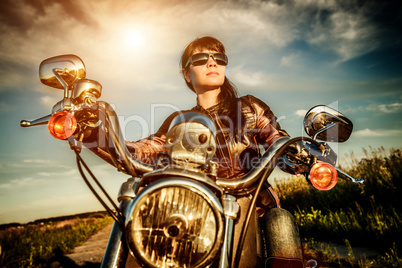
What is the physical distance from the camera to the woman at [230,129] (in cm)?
189

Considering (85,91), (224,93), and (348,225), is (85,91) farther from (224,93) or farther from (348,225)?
(348,225)

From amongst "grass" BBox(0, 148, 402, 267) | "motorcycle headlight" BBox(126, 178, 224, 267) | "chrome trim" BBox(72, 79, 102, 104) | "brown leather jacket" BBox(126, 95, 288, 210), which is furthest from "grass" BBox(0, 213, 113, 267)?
"motorcycle headlight" BBox(126, 178, 224, 267)

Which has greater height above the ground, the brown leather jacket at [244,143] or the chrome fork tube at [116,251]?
the brown leather jacket at [244,143]

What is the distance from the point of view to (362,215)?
4.53 metres

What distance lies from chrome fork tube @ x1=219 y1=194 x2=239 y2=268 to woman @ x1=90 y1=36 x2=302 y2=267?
1.17ft

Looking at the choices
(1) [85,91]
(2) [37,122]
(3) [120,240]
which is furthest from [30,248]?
(1) [85,91]

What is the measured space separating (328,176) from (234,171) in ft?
2.67

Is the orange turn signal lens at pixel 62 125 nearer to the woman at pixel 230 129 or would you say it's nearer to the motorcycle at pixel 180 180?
the motorcycle at pixel 180 180

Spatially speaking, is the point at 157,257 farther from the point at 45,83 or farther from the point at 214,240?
the point at 45,83

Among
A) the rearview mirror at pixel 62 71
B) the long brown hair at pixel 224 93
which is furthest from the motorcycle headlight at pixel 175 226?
the long brown hair at pixel 224 93

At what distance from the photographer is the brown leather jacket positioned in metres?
1.90

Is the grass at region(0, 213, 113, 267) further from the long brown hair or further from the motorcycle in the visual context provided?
the motorcycle

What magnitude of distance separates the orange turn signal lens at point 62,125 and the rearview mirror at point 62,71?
213 millimetres

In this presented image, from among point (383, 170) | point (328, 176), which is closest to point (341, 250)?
point (383, 170)
